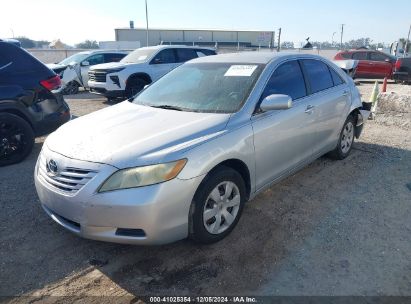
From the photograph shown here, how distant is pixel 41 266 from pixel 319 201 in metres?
2.99

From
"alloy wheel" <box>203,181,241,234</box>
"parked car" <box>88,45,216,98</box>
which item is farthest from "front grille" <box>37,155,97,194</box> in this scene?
"parked car" <box>88,45,216,98</box>

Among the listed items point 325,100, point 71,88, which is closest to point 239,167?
point 325,100

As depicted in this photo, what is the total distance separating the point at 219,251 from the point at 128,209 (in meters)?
0.98

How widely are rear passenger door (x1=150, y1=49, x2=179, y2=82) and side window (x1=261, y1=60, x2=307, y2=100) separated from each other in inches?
283

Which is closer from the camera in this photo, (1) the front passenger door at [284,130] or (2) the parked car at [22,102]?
(1) the front passenger door at [284,130]

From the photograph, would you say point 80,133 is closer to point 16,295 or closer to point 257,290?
point 16,295

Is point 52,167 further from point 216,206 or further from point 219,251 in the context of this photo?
point 219,251

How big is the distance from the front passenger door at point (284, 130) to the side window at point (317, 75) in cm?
22

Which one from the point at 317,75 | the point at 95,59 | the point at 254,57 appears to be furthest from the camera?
the point at 95,59

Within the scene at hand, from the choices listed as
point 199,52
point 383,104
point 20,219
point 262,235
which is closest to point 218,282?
point 262,235

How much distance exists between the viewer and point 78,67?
1365 cm

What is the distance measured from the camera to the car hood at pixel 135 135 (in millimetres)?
2742

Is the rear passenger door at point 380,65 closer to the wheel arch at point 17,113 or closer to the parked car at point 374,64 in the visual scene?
Answer: the parked car at point 374,64

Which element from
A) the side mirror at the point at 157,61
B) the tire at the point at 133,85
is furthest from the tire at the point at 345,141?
the side mirror at the point at 157,61
